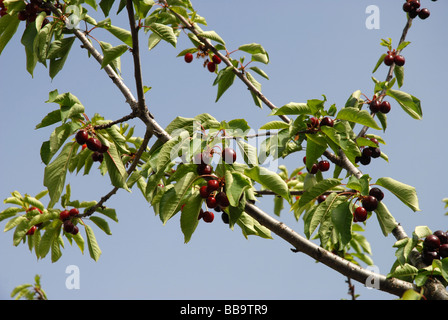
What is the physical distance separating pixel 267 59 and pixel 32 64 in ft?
6.56

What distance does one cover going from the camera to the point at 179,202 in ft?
7.83

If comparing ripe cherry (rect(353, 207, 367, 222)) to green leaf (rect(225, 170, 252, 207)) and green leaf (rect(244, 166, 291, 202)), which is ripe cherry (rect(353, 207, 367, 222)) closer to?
green leaf (rect(244, 166, 291, 202))

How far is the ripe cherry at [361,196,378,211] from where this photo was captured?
2.86 meters

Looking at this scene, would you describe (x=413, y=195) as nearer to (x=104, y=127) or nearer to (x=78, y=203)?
(x=104, y=127)

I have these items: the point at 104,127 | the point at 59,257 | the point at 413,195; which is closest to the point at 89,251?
the point at 59,257

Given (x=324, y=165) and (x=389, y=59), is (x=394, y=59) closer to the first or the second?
(x=389, y=59)

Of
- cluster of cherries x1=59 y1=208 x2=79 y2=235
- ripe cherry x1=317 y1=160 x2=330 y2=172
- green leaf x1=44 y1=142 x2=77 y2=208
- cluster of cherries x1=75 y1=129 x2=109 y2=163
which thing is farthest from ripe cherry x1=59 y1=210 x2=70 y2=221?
ripe cherry x1=317 y1=160 x2=330 y2=172

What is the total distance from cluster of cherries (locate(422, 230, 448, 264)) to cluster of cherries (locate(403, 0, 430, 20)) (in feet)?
8.28

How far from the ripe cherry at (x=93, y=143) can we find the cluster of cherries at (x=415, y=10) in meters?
3.46

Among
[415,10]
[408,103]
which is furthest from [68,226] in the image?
[415,10]

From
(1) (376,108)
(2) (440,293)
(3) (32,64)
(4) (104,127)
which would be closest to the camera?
(2) (440,293)

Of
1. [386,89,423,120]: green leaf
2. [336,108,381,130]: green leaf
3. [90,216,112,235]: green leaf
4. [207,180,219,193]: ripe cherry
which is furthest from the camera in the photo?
[90,216,112,235]: green leaf

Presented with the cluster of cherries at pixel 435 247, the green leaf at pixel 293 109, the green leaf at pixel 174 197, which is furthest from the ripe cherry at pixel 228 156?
the cluster of cherries at pixel 435 247
